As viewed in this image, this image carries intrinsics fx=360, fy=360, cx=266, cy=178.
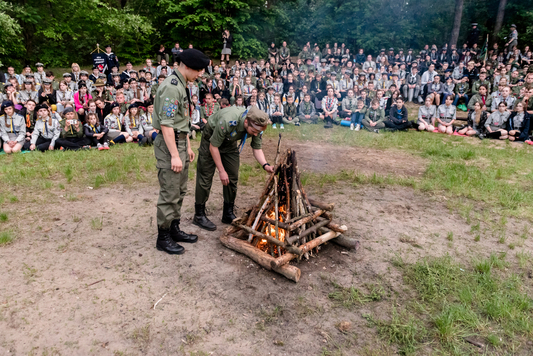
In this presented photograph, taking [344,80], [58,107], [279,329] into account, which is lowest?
[279,329]

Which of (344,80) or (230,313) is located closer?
(230,313)

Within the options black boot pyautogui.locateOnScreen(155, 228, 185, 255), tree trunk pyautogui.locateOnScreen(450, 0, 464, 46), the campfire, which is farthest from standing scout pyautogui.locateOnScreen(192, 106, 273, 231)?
tree trunk pyautogui.locateOnScreen(450, 0, 464, 46)

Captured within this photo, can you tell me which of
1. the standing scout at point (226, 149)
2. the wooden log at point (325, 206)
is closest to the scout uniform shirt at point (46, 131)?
the standing scout at point (226, 149)

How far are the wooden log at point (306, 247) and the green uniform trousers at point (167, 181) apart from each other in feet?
3.90

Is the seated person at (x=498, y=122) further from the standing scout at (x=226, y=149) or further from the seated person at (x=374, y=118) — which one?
the standing scout at (x=226, y=149)

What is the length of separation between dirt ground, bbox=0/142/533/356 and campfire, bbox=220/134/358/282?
6.0 inches

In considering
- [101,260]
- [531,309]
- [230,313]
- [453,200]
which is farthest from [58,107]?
[531,309]

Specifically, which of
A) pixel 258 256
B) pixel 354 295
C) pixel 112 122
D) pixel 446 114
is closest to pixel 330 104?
pixel 446 114

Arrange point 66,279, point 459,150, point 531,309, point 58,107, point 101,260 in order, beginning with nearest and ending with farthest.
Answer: point 531,309, point 66,279, point 101,260, point 459,150, point 58,107

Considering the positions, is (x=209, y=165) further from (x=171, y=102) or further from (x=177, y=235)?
(x=171, y=102)

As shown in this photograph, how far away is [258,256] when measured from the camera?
12.3ft

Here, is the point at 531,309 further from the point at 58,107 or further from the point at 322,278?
the point at 58,107

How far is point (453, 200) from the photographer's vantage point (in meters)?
5.53

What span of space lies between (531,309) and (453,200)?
2486 mm
